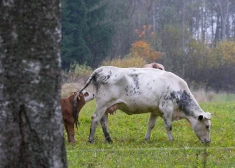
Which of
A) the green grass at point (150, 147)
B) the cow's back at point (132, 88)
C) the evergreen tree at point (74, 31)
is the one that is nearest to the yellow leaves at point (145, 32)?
the evergreen tree at point (74, 31)

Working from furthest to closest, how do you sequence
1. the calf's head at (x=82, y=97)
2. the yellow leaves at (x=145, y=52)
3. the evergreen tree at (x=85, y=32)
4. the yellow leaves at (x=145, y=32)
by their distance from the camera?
1. the yellow leaves at (x=145, y=32)
2. the yellow leaves at (x=145, y=52)
3. the evergreen tree at (x=85, y=32)
4. the calf's head at (x=82, y=97)

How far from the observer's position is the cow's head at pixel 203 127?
11.8 meters

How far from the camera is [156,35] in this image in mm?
51000

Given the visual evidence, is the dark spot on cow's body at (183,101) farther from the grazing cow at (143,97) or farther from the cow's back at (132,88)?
the cow's back at (132,88)

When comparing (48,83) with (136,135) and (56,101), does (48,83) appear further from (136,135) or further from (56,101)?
(136,135)

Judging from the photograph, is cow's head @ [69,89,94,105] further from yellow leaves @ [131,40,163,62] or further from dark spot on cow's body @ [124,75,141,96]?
yellow leaves @ [131,40,163,62]

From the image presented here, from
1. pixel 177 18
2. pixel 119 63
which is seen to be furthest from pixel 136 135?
pixel 177 18

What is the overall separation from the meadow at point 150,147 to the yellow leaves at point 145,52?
2935 centimetres

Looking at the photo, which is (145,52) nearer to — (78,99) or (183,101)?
(183,101)

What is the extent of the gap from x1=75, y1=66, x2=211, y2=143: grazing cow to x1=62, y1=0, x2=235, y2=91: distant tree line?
2825 cm

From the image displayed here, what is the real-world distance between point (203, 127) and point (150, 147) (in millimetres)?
1521

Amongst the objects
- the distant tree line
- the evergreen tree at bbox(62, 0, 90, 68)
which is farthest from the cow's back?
the evergreen tree at bbox(62, 0, 90, 68)

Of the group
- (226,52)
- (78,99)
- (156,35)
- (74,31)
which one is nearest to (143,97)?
(78,99)

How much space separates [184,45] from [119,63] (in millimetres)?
9500
